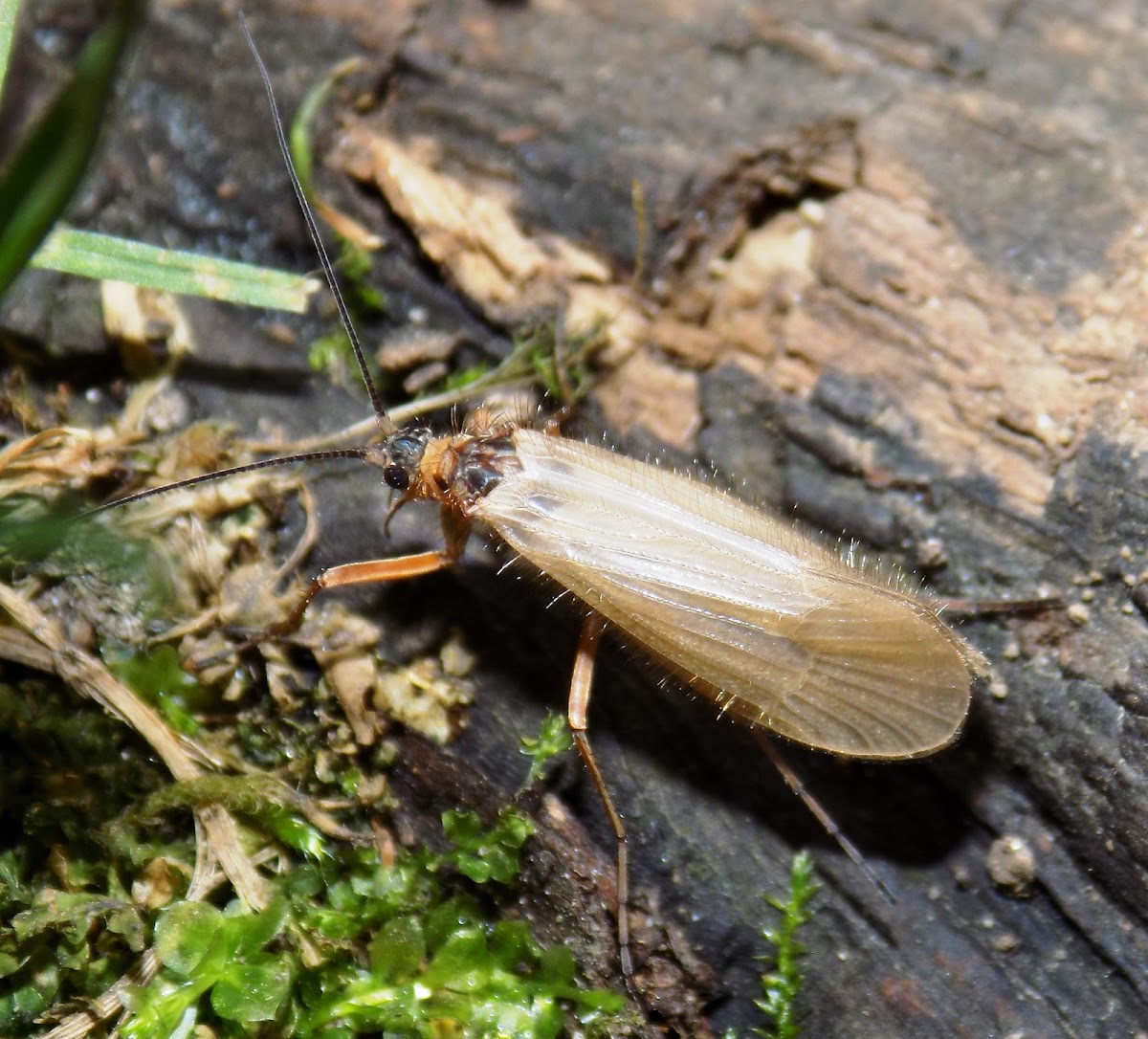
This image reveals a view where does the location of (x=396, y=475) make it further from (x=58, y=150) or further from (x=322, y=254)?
(x=58, y=150)

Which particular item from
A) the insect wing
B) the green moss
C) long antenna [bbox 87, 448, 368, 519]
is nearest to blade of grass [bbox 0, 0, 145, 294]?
long antenna [bbox 87, 448, 368, 519]

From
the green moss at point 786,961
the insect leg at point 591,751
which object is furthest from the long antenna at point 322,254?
the green moss at point 786,961

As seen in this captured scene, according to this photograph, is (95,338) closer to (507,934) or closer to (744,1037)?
(507,934)

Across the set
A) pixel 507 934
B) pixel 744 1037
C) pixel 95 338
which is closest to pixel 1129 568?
pixel 744 1037

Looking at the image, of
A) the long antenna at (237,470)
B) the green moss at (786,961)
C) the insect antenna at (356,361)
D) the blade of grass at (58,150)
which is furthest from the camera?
the insect antenna at (356,361)

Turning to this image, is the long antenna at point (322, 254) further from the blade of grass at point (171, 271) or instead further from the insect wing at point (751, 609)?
the insect wing at point (751, 609)

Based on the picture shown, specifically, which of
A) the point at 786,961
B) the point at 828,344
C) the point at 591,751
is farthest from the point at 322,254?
the point at 786,961
